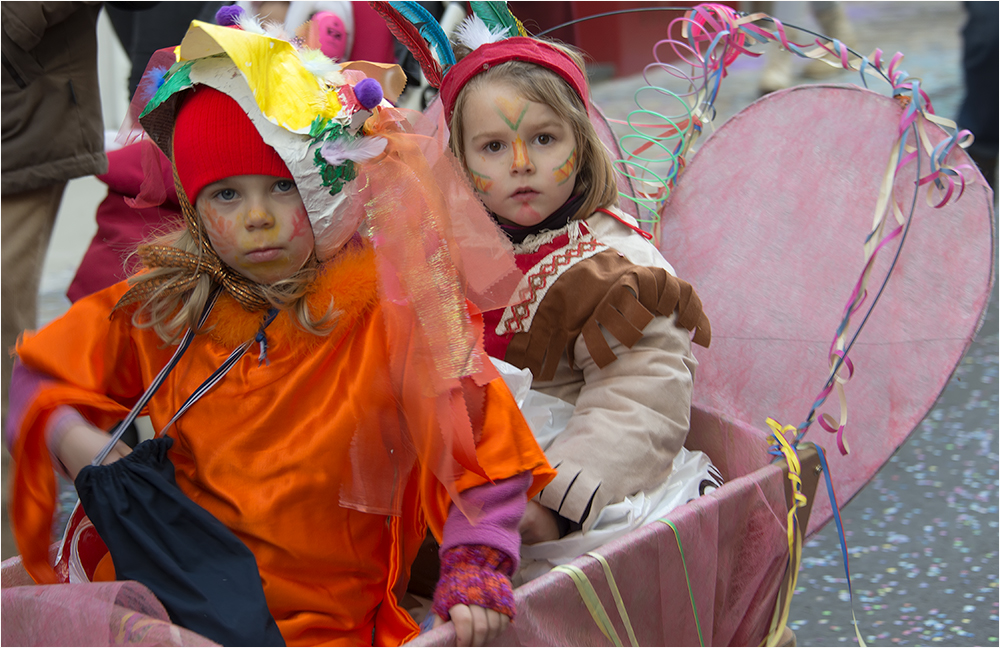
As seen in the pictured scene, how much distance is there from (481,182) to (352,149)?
17.4 inches

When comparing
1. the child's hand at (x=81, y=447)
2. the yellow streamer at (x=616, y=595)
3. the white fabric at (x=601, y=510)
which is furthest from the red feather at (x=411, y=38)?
the yellow streamer at (x=616, y=595)

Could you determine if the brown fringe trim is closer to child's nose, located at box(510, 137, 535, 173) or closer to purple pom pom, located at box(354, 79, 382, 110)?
child's nose, located at box(510, 137, 535, 173)

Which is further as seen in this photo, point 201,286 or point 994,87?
point 994,87

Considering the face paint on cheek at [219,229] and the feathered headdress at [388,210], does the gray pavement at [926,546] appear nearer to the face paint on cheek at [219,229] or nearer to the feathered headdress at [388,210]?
the feathered headdress at [388,210]

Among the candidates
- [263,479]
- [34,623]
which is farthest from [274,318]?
[34,623]

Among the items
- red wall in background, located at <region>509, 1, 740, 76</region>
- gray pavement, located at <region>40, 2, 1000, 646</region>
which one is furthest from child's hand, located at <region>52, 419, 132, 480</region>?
gray pavement, located at <region>40, 2, 1000, 646</region>

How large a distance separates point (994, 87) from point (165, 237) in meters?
3.53

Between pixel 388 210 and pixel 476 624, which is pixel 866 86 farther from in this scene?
pixel 476 624

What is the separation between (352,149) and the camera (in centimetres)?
115

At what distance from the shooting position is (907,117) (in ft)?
4.80

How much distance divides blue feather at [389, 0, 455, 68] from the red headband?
24 millimetres

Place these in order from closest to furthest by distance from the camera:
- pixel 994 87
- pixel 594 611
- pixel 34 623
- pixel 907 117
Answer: pixel 34 623 < pixel 594 611 < pixel 907 117 < pixel 994 87

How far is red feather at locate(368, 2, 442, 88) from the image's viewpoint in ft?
4.77

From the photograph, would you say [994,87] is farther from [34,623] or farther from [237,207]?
[34,623]
